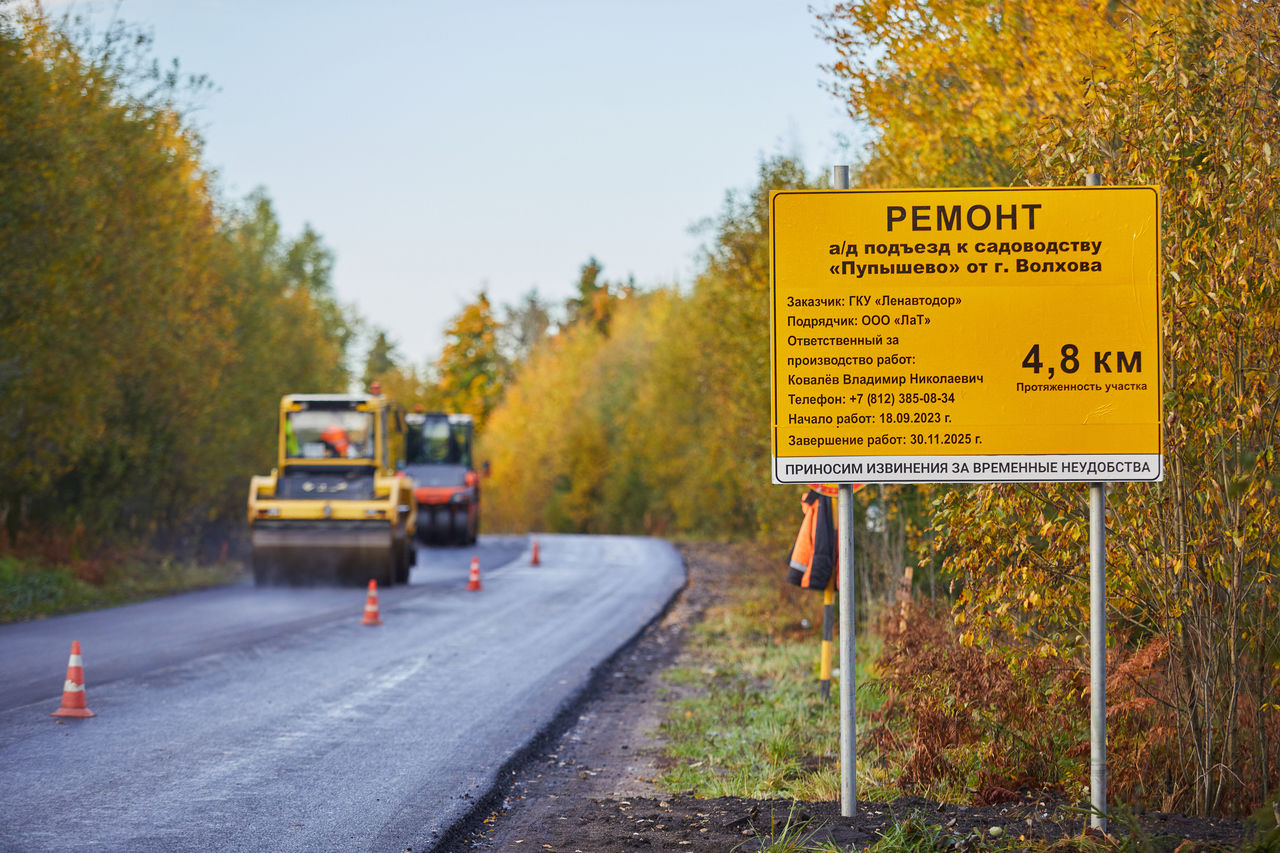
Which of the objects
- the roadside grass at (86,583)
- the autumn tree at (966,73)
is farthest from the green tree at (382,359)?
the autumn tree at (966,73)

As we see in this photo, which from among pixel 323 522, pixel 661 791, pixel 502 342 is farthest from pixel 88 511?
pixel 502 342

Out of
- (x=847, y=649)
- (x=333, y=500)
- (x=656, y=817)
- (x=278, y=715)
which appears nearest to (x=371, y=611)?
(x=333, y=500)

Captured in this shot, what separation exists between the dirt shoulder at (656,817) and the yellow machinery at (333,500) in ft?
42.5

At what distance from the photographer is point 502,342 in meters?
108

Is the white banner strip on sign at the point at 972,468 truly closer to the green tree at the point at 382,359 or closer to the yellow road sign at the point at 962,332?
the yellow road sign at the point at 962,332

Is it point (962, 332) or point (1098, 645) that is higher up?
point (962, 332)

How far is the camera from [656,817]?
22.4 ft

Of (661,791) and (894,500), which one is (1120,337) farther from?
(894,500)

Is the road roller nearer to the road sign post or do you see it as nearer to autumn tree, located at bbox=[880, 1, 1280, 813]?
autumn tree, located at bbox=[880, 1, 1280, 813]

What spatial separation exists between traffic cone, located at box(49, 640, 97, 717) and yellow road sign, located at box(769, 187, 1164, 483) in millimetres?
6263

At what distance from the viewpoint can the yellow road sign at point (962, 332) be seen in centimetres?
597

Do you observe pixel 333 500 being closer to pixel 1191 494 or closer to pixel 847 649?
pixel 847 649

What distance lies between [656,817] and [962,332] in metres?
2.99

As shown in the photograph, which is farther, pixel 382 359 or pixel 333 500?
pixel 382 359
